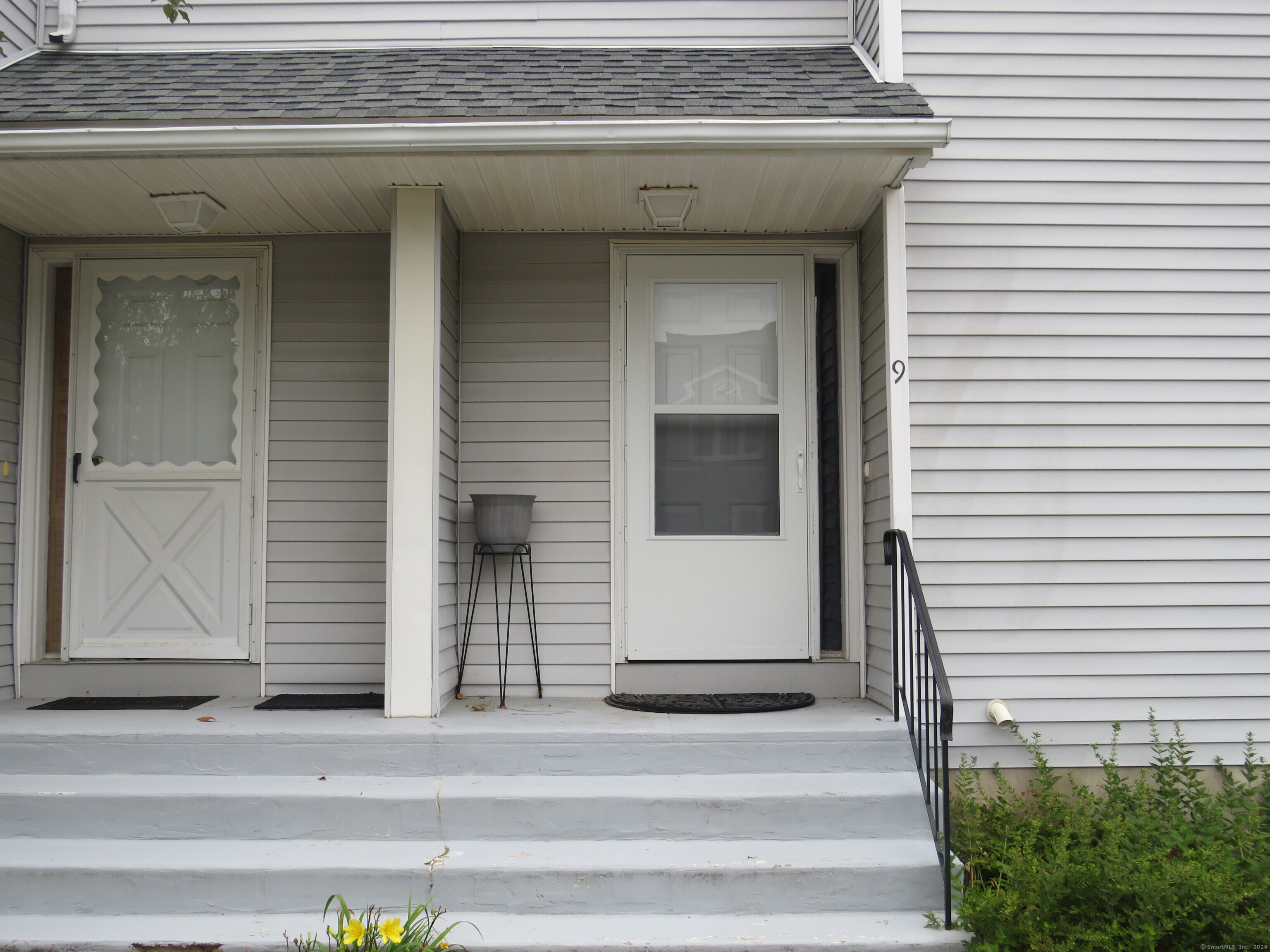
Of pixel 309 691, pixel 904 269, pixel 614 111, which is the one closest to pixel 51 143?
pixel 614 111

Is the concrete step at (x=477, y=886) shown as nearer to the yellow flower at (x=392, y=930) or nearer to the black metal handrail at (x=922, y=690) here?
the black metal handrail at (x=922, y=690)

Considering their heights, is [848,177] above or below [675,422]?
above

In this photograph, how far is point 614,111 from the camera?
130 inches

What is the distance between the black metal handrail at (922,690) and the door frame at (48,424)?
2692 mm

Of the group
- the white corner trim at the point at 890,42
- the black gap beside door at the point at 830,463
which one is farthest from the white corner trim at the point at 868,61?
the black gap beside door at the point at 830,463

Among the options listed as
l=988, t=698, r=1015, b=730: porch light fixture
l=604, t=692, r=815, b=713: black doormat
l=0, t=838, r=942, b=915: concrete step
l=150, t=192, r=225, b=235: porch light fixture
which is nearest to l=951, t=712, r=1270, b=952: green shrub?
l=988, t=698, r=1015, b=730: porch light fixture

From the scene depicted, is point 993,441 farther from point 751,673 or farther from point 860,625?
point 751,673

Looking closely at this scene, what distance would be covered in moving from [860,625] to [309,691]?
7.95ft

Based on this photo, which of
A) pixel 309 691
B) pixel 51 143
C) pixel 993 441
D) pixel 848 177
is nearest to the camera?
pixel 51 143

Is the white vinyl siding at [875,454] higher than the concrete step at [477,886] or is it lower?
higher

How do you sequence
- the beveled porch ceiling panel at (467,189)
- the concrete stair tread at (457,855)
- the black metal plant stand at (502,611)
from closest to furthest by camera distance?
the concrete stair tread at (457,855)
the beveled porch ceiling panel at (467,189)
the black metal plant stand at (502,611)

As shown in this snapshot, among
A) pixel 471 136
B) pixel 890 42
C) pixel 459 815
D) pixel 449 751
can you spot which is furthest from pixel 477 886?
pixel 890 42

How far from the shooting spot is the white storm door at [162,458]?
411cm

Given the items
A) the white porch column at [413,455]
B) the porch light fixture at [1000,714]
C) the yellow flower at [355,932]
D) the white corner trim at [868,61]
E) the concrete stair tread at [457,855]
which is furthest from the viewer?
the white corner trim at [868,61]
